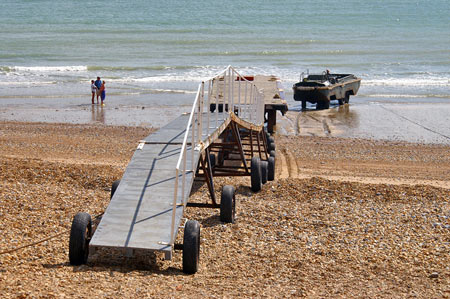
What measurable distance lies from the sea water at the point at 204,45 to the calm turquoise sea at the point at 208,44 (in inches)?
4.2

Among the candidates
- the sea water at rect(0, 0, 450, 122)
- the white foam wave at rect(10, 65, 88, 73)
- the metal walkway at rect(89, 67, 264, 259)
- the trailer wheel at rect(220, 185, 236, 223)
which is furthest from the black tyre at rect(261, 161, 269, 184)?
the white foam wave at rect(10, 65, 88, 73)

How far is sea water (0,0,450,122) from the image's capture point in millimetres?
35156

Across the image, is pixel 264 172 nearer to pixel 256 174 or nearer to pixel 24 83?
pixel 256 174

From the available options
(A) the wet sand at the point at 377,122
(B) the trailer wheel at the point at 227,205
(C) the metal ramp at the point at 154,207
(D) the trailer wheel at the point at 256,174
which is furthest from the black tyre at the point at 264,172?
(A) the wet sand at the point at 377,122

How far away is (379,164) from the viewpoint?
1612 centimetres

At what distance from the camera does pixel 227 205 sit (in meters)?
9.04

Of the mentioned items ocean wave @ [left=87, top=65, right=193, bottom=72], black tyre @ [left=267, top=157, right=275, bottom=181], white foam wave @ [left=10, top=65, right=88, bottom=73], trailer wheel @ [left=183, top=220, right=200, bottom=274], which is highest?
ocean wave @ [left=87, top=65, right=193, bottom=72]

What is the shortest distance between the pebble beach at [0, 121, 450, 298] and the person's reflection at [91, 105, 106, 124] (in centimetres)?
826

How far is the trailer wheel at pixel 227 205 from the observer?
9039mm

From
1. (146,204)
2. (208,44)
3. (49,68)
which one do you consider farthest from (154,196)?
(208,44)

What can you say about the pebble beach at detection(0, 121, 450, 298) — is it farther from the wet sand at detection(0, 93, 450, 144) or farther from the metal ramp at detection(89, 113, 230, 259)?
the wet sand at detection(0, 93, 450, 144)

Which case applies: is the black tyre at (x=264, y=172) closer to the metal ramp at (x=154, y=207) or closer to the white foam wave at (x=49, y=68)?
the metal ramp at (x=154, y=207)

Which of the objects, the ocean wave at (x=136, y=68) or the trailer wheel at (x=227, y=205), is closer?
the trailer wheel at (x=227, y=205)

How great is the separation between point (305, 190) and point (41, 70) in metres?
32.8
